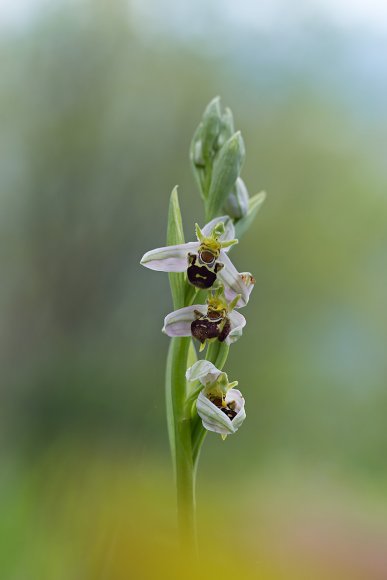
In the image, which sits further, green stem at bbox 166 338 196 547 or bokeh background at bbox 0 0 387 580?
bokeh background at bbox 0 0 387 580

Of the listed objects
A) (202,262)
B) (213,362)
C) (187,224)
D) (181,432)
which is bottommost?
(181,432)

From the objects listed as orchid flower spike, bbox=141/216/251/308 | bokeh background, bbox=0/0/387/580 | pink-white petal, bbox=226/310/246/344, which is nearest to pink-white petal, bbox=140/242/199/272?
orchid flower spike, bbox=141/216/251/308

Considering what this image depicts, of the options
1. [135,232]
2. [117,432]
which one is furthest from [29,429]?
[135,232]

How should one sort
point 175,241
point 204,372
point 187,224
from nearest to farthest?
point 204,372 < point 175,241 < point 187,224

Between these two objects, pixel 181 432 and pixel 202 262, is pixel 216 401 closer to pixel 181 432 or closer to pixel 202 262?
pixel 181 432

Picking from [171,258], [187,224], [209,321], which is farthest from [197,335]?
[187,224]

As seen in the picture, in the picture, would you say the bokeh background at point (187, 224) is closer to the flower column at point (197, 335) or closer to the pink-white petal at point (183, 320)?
the flower column at point (197, 335)

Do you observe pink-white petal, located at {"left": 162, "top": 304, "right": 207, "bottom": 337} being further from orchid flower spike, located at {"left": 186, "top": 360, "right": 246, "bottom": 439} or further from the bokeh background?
the bokeh background
